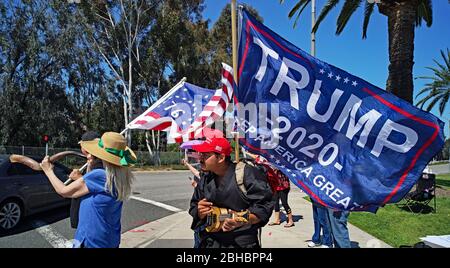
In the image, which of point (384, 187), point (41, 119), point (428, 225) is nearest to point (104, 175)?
point (384, 187)

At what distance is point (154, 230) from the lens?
687 cm

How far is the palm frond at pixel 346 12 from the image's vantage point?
40.9ft

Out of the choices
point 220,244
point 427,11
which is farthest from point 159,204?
point 427,11

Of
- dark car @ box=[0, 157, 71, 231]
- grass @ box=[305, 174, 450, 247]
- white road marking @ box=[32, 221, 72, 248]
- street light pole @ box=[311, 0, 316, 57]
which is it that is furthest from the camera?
street light pole @ box=[311, 0, 316, 57]

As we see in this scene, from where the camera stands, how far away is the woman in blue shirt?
107 inches

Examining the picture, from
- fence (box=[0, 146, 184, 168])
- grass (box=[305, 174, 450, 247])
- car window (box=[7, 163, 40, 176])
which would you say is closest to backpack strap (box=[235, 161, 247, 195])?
grass (box=[305, 174, 450, 247])

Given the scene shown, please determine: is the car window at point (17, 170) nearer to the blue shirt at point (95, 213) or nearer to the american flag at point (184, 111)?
the american flag at point (184, 111)

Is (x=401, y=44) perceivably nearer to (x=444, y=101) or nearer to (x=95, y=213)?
(x=95, y=213)

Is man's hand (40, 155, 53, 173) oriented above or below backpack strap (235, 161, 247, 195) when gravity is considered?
above

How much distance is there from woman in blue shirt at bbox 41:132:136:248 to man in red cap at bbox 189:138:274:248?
2.14ft

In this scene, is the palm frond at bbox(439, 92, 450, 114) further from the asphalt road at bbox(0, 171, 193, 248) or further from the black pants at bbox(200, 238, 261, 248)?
the black pants at bbox(200, 238, 261, 248)

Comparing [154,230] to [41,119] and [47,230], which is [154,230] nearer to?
[47,230]

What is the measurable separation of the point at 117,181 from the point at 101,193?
153mm
